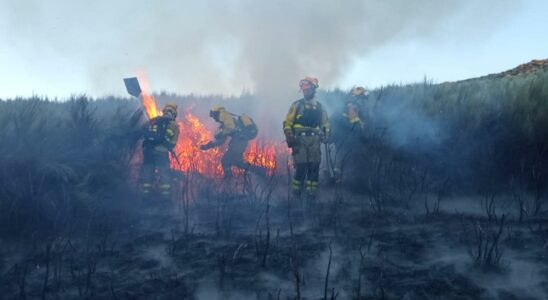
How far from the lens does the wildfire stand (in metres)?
9.23

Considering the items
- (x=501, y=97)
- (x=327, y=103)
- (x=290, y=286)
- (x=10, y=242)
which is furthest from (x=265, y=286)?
(x=327, y=103)

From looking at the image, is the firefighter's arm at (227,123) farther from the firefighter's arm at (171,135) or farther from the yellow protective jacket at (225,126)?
the firefighter's arm at (171,135)

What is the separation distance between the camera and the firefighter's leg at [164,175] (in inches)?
307

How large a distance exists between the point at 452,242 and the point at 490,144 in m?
2.78

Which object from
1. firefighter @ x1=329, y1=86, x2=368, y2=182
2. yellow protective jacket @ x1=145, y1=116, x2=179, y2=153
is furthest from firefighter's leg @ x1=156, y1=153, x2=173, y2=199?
firefighter @ x1=329, y1=86, x2=368, y2=182

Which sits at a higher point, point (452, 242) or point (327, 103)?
point (327, 103)

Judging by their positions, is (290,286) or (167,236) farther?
(167,236)

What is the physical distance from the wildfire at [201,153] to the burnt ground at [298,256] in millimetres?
2111

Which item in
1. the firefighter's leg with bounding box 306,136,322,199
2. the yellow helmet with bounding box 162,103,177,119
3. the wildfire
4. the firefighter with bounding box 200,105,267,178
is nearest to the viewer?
the firefighter's leg with bounding box 306,136,322,199

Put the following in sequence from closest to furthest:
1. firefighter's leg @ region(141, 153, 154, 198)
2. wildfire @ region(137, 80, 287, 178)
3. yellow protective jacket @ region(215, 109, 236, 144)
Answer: firefighter's leg @ region(141, 153, 154, 198), yellow protective jacket @ region(215, 109, 236, 144), wildfire @ region(137, 80, 287, 178)

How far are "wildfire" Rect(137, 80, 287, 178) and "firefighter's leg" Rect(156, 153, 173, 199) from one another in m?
0.33

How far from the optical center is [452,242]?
5.38 metres

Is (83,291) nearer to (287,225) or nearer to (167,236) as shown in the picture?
(167,236)

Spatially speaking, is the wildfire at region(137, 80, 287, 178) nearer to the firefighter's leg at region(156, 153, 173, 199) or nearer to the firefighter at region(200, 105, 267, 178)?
the firefighter at region(200, 105, 267, 178)
